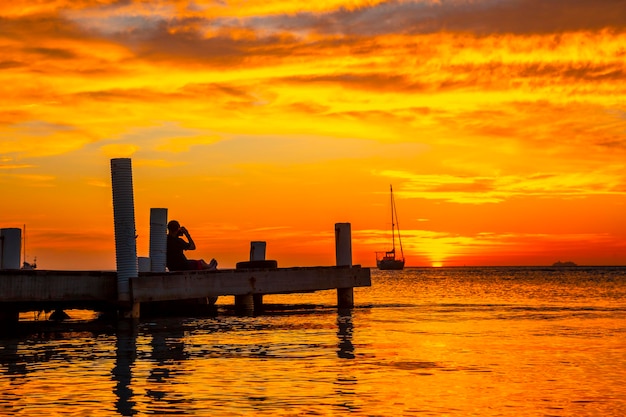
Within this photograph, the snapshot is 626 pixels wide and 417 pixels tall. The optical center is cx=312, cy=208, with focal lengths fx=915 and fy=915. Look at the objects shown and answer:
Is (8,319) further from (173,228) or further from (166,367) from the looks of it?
(166,367)

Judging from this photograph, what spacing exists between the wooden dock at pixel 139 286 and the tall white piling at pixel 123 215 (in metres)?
0.61

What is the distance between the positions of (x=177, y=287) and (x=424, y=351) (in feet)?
30.7

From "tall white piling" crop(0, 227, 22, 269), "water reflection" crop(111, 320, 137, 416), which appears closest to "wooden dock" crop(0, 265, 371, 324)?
"water reflection" crop(111, 320, 137, 416)

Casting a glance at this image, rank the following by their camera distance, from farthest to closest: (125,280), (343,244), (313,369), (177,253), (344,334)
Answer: (343,244) < (177,253) < (125,280) < (344,334) < (313,369)

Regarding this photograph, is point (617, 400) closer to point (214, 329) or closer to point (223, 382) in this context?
point (223, 382)

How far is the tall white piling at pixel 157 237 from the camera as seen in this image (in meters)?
29.3

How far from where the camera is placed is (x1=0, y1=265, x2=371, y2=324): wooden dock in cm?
2386

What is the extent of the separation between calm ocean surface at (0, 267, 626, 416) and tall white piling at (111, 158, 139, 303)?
1822 millimetres

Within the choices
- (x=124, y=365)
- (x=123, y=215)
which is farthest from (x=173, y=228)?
(x=124, y=365)

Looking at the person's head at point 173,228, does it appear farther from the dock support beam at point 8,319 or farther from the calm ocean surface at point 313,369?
the dock support beam at point 8,319

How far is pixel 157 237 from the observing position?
96.4ft

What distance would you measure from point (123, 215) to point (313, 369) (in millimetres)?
10021

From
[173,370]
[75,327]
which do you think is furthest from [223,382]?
[75,327]

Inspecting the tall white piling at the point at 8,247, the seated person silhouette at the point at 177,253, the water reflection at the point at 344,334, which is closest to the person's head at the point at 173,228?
the seated person silhouette at the point at 177,253
